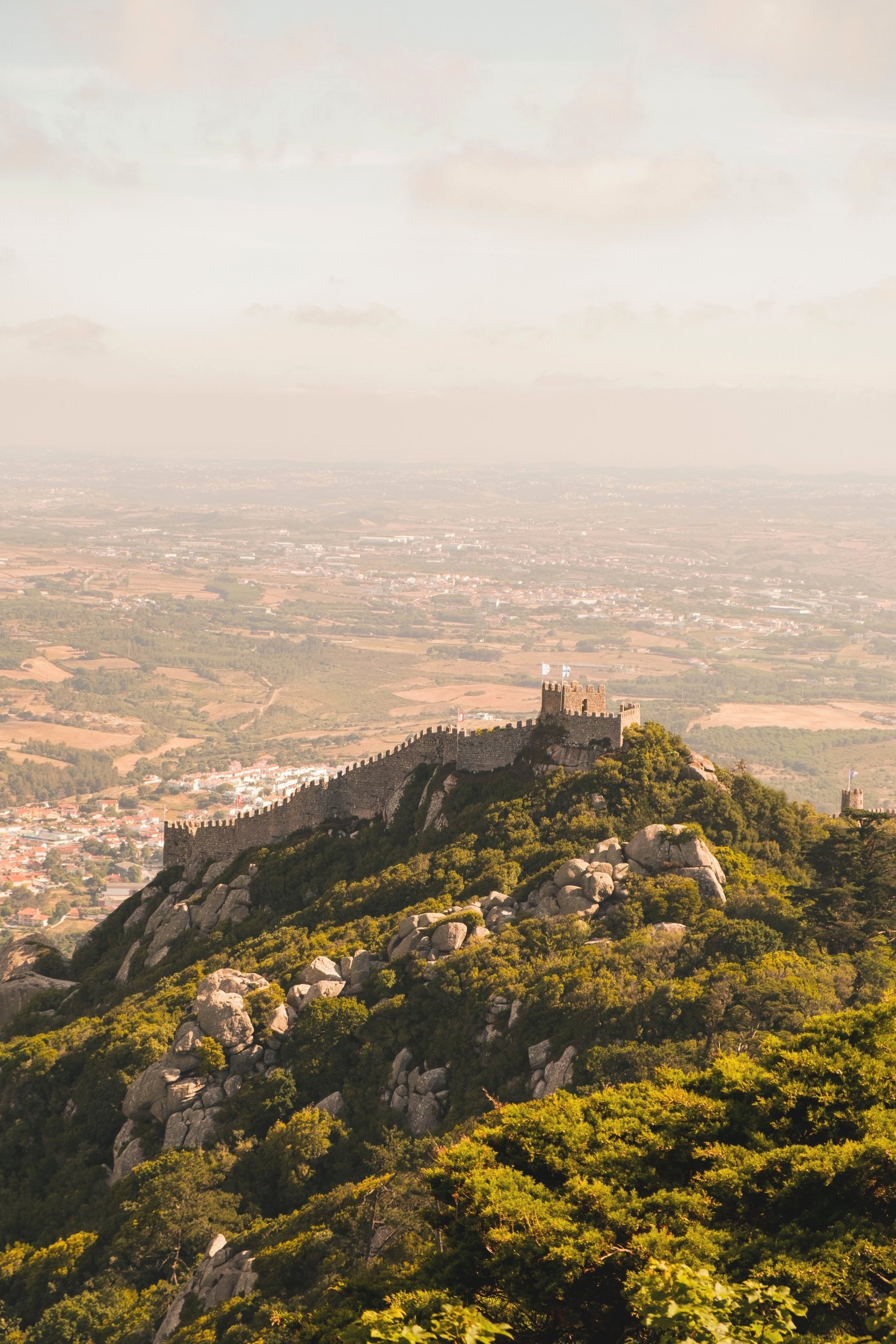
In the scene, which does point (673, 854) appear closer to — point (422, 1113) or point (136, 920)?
point (422, 1113)

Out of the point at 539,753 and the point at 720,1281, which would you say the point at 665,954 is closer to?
the point at 539,753

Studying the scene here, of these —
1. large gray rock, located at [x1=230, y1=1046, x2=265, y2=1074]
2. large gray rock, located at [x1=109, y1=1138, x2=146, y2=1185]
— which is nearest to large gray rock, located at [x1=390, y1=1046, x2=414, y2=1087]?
large gray rock, located at [x1=230, y1=1046, x2=265, y2=1074]

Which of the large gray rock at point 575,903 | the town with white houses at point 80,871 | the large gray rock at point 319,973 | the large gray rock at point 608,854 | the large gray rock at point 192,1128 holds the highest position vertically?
the large gray rock at point 608,854

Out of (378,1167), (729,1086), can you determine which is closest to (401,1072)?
(378,1167)

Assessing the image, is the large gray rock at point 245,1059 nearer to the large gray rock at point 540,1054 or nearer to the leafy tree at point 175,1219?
the leafy tree at point 175,1219

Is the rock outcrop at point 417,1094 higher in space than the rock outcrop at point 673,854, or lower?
lower

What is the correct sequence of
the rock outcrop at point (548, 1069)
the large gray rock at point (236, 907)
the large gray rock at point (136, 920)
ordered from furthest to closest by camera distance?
the large gray rock at point (136, 920), the large gray rock at point (236, 907), the rock outcrop at point (548, 1069)

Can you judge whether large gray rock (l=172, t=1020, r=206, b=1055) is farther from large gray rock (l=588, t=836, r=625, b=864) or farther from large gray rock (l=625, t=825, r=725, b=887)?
large gray rock (l=625, t=825, r=725, b=887)

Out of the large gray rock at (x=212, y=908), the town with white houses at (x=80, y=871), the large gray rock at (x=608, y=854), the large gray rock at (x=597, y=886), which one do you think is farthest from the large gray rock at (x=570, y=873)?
the town with white houses at (x=80, y=871)
